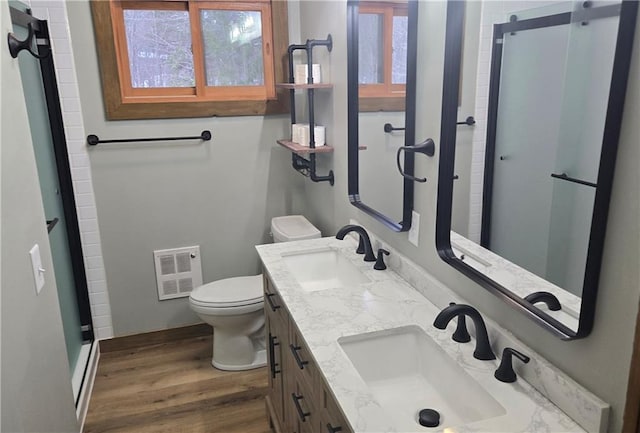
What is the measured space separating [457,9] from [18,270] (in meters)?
1.41

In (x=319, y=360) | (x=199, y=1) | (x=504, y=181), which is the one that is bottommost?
(x=319, y=360)

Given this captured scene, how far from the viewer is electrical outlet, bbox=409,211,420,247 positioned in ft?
5.66

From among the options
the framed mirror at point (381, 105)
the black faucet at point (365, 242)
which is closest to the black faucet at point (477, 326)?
the framed mirror at point (381, 105)

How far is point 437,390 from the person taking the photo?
134cm

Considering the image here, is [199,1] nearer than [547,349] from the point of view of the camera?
No

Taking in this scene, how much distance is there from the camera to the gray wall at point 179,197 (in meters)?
2.82

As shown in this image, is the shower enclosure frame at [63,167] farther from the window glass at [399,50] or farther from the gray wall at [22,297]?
the window glass at [399,50]

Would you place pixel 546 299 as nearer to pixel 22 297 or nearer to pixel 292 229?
pixel 22 297

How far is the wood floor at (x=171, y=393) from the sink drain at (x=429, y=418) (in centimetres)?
133

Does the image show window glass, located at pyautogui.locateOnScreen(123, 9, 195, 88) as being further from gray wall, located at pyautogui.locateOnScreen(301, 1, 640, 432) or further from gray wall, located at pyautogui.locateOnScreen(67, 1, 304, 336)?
gray wall, located at pyautogui.locateOnScreen(301, 1, 640, 432)

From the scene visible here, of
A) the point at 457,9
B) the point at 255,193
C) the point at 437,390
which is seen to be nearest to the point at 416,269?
the point at 437,390

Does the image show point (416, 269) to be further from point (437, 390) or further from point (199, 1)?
point (199, 1)

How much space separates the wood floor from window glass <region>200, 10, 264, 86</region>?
1.68m

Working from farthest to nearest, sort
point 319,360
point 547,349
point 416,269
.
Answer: point 416,269 → point 319,360 → point 547,349
